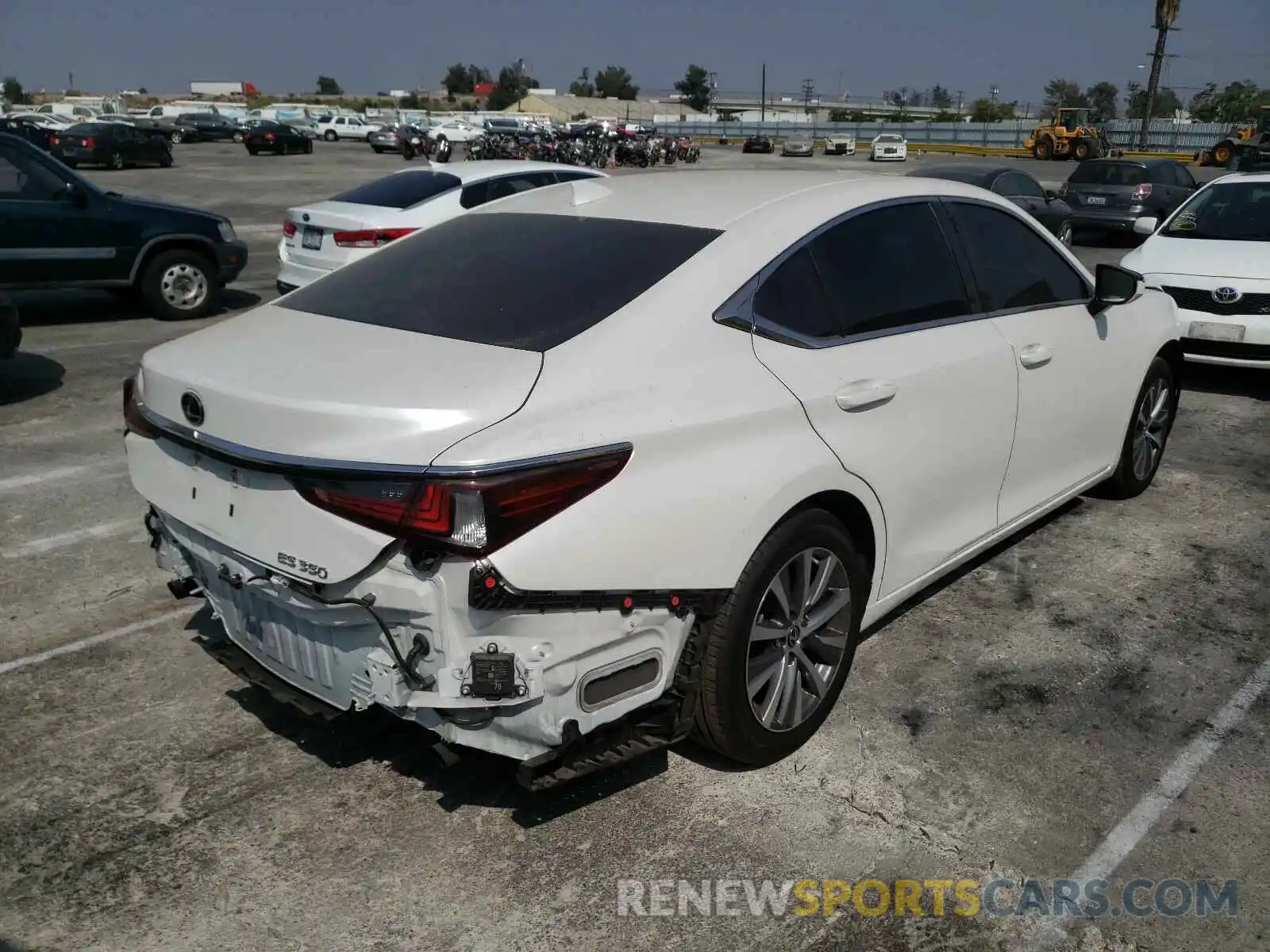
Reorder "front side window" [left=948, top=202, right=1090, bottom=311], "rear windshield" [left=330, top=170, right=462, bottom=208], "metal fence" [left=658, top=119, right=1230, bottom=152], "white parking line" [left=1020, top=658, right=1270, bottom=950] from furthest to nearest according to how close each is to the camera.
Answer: "metal fence" [left=658, top=119, right=1230, bottom=152] < "rear windshield" [left=330, top=170, right=462, bottom=208] < "front side window" [left=948, top=202, right=1090, bottom=311] < "white parking line" [left=1020, top=658, right=1270, bottom=950]

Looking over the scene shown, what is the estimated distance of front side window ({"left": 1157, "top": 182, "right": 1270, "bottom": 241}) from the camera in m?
8.71

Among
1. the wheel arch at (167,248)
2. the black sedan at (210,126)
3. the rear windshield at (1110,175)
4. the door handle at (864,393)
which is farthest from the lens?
the black sedan at (210,126)

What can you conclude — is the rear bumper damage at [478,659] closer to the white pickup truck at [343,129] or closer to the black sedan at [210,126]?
the black sedan at [210,126]

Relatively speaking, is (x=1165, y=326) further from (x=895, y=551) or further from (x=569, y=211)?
(x=569, y=211)

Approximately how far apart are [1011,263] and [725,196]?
1401 millimetres

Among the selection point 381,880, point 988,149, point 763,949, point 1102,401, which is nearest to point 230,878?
point 381,880

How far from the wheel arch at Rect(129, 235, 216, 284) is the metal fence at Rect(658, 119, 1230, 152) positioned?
54.1 m

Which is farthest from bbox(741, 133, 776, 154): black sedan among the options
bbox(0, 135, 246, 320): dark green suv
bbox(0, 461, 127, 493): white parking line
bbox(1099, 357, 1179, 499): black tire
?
bbox(0, 461, 127, 493): white parking line

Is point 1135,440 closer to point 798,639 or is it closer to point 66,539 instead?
point 798,639

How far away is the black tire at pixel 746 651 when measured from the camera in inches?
116

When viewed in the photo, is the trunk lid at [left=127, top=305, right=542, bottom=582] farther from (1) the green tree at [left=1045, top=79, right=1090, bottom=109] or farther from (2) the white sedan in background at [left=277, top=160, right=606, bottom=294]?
(1) the green tree at [left=1045, top=79, right=1090, bottom=109]

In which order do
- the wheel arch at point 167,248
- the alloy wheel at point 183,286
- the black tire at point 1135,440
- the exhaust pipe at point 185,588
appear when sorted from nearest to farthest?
the exhaust pipe at point 185,588 → the black tire at point 1135,440 → the wheel arch at point 167,248 → the alloy wheel at point 183,286

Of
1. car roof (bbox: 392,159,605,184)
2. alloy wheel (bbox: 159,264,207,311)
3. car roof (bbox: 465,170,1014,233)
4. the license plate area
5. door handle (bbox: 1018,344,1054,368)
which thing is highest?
car roof (bbox: 465,170,1014,233)

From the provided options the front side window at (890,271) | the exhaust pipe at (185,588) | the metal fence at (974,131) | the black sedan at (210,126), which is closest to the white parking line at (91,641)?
the exhaust pipe at (185,588)
